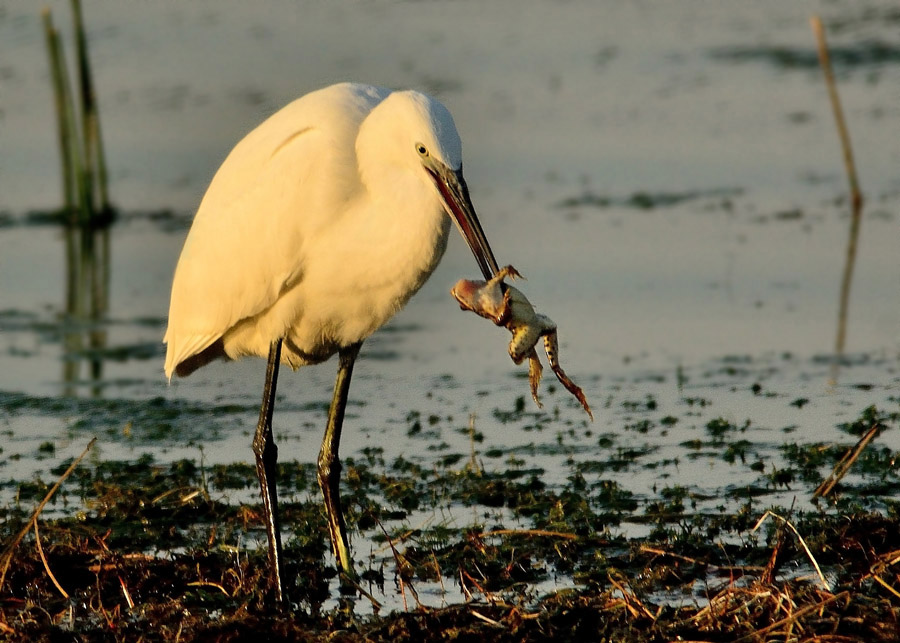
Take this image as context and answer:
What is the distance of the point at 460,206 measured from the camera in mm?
4977

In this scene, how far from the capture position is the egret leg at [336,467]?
223 inches

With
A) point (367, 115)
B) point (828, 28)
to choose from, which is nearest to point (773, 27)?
point (828, 28)

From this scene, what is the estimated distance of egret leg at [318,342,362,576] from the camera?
A: 5.66m

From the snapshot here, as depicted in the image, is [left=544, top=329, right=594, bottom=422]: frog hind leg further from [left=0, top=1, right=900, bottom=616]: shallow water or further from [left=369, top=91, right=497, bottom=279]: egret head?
[left=0, top=1, right=900, bottom=616]: shallow water

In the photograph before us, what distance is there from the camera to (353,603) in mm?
5285

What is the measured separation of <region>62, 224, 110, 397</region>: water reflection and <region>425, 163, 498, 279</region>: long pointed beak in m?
4.02

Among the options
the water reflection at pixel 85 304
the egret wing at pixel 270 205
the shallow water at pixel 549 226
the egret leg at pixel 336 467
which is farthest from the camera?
the water reflection at pixel 85 304

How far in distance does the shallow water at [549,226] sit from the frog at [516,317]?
1.29 metres

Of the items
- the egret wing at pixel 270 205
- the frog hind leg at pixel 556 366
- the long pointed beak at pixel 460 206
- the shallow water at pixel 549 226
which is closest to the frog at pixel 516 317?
the frog hind leg at pixel 556 366

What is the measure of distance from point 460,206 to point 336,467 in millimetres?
1497

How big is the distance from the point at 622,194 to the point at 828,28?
688cm

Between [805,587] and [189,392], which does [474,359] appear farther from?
[805,587]

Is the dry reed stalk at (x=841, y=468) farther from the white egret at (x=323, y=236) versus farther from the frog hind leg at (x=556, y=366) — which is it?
the white egret at (x=323, y=236)

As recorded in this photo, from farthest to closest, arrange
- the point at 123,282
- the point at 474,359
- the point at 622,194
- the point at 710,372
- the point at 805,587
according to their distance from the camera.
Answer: the point at 622,194, the point at 123,282, the point at 474,359, the point at 710,372, the point at 805,587
